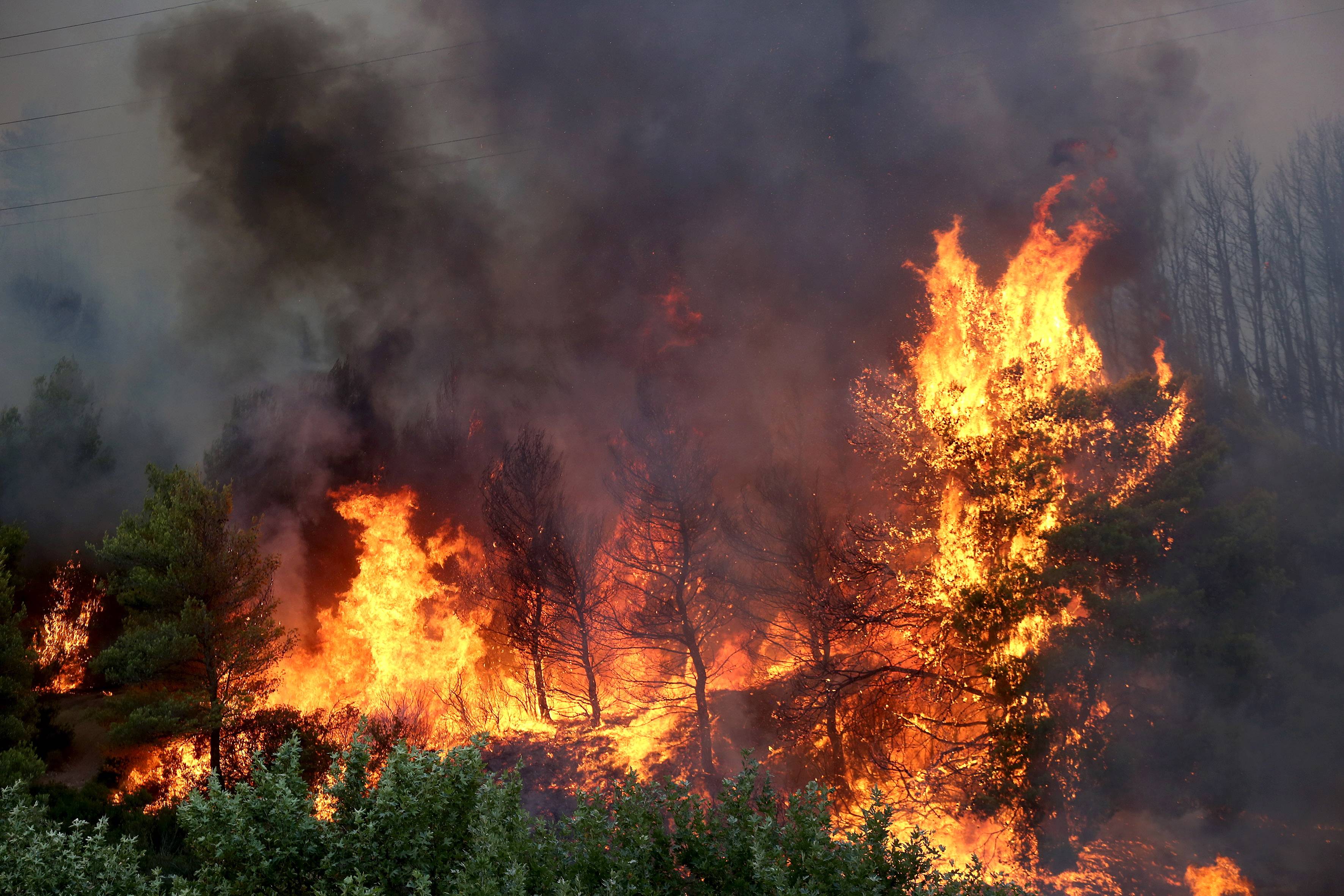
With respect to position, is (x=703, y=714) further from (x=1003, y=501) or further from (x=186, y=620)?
(x=186, y=620)

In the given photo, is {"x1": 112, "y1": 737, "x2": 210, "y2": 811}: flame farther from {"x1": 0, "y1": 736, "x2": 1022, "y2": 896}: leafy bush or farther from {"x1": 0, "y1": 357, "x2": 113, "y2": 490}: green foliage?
{"x1": 0, "y1": 357, "x2": 113, "y2": 490}: green foliage

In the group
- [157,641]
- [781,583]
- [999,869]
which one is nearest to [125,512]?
[157,641]

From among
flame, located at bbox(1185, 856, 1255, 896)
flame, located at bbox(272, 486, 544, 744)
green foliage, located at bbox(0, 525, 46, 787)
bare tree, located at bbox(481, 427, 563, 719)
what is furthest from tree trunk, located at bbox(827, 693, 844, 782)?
green foliage, located at bbox(0, 525, 46, 787)

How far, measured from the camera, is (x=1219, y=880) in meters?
15.7

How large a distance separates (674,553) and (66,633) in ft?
72.8

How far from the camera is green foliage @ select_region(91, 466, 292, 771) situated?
1952 cm

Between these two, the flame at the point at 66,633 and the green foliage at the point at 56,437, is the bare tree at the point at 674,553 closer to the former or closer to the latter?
the flame at the point at 66,633

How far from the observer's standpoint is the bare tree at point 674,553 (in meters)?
20.5

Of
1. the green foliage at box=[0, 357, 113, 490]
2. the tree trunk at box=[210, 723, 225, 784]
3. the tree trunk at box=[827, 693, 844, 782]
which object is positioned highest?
the green foliage at box=[0, 357, 113, 490]

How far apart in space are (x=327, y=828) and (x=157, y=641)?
41.9 feet

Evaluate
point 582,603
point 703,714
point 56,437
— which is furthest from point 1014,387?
point 56,437

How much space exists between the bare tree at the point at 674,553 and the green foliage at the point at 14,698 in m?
13.6

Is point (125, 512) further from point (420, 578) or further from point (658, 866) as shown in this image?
point (658, 866)

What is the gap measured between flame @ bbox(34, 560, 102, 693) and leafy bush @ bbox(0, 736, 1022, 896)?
19376mm
